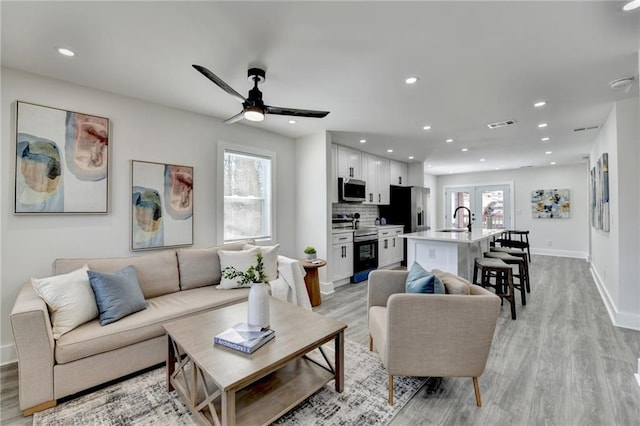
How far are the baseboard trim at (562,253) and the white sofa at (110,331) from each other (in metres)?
8.13

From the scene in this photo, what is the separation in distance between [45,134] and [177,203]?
4.17 ft

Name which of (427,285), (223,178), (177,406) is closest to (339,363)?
(427,285)

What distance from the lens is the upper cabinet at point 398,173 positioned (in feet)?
21.8

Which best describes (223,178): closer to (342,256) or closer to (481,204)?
(342,256)

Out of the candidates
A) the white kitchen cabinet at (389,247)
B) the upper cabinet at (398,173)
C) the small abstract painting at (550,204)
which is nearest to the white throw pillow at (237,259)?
the white kitchen cabinet at (389,247)

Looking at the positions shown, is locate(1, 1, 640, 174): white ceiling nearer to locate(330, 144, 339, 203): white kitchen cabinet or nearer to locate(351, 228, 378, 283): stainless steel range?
locate(330, 144, 339, 203): white kitchen cabinet

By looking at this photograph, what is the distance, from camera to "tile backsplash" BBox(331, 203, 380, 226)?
554cm

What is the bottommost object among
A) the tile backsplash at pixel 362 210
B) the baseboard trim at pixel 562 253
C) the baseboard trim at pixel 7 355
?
the baseboard trim at pixel 7 355

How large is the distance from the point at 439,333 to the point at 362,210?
4492mm

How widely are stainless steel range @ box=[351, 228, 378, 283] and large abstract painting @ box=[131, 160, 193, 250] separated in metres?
2.84

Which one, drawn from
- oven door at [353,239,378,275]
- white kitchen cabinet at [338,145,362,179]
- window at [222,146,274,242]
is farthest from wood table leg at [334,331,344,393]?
white kitchen cabinet at [338,145,362,179]

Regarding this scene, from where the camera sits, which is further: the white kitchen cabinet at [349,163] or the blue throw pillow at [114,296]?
the white kitchen cabinet at [349,163]

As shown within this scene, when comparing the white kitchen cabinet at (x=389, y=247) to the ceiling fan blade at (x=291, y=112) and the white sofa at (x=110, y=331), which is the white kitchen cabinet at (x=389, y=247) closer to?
the white sofa at (x=110, y=331)

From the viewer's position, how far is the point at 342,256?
4762 millimetres
